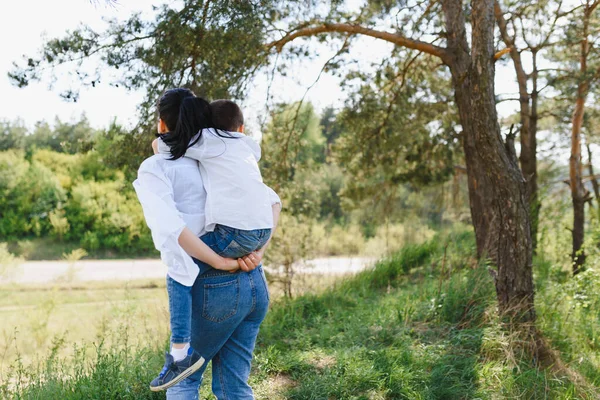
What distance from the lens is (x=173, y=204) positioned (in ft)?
7.13

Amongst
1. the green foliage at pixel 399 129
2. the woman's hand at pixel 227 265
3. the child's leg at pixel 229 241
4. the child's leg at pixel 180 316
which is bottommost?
the child's leg at pixel 180 316

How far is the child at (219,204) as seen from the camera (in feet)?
7.25

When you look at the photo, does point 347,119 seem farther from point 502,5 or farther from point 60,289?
point 60,289

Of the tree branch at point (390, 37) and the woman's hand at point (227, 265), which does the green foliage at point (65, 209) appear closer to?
the tree branch at point (390, 37)

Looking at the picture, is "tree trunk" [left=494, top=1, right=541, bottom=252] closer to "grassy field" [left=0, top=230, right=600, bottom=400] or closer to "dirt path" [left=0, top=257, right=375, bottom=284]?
"grassy field" [left=0, top=230, right=600, bottom=400]

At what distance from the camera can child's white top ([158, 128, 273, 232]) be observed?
228 centimetres

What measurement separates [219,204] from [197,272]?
30 cm

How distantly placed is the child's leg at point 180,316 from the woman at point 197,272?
0.04 m

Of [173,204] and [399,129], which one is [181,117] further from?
[399,129]

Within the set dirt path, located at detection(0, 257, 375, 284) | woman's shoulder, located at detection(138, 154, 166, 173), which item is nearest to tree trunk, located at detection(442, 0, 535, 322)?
woman's shoulder, located at detection(138, 154, 166, 173)

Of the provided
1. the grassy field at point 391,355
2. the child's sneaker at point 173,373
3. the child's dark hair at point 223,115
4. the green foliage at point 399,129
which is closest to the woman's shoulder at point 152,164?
the child's dark hair at point 223,115

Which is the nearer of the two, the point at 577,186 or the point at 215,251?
the point at 215,251

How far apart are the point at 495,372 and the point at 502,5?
7307mm

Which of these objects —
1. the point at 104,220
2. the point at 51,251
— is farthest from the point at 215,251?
the point at 104,220
